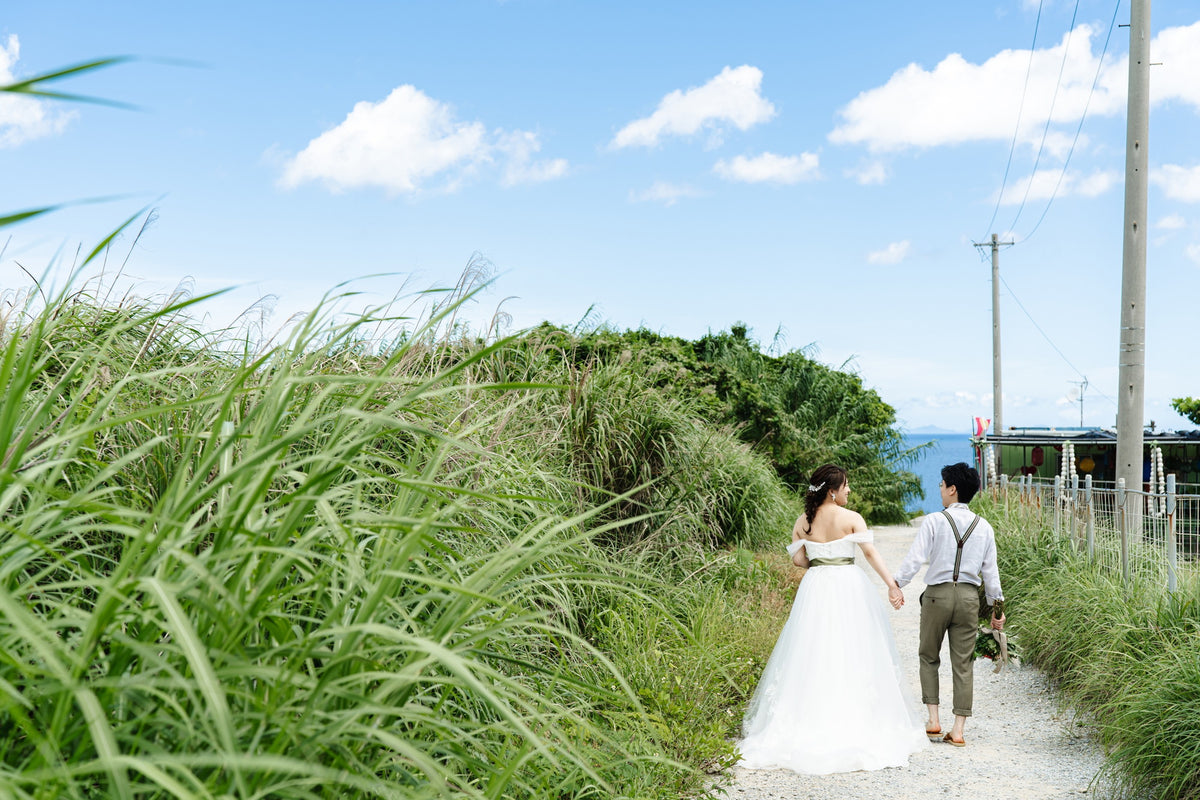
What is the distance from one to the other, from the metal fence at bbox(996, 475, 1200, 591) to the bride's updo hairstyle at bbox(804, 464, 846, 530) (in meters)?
2.48

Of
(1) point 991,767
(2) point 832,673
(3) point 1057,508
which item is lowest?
(1) point 991,767

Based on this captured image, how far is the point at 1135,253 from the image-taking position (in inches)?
424

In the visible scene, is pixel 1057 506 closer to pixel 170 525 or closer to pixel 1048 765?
pixel 1048 765

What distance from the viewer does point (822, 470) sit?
6566mm

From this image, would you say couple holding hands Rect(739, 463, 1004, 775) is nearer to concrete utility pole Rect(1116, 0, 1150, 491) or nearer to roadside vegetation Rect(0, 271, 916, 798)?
roadside vegetation Rect(0, 271, 916, 798)

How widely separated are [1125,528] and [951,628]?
8.20 ft

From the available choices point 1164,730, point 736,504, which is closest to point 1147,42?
point 736,504

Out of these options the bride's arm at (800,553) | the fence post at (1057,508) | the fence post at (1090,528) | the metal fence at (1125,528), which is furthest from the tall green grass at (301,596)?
the fence post at (1057,508)

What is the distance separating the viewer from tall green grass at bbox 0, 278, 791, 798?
1.71 meters

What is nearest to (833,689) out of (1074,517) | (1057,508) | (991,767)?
(991,767)

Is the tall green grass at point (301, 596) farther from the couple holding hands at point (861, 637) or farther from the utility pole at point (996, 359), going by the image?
the utility pole at point (996, 359)

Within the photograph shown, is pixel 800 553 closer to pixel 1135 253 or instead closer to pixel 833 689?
pixel 833 689

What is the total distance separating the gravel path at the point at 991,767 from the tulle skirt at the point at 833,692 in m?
0.12

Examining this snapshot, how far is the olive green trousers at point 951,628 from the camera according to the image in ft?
20.6
